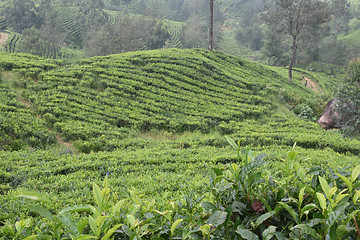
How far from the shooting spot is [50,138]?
714 cm

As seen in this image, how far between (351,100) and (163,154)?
5.75 metres

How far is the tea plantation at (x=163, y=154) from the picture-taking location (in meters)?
1.43

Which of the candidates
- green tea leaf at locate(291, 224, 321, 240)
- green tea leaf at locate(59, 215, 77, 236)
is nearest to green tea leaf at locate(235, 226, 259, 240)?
green tea leaf at locate(291, 224, 321, 240)

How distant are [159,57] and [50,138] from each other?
8.50 meters

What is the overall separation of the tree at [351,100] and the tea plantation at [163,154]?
75 cm

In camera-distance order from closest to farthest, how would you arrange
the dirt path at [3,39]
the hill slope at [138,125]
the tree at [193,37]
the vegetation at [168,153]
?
the vegetation at [168,153], the hill slope at [138,125], the dirt path at [3,39], the tree at [193,37]

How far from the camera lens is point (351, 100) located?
6879 millimetres

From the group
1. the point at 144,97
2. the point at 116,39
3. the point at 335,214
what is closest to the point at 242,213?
the point at 335,214

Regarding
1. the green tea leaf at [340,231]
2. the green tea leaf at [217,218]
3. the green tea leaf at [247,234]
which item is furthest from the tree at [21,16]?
the green tea leaf at [340,231]

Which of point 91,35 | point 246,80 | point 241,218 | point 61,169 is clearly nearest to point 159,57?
point 246,80

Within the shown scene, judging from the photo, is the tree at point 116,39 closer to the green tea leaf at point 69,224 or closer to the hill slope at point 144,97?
the hill slope at point 144,97

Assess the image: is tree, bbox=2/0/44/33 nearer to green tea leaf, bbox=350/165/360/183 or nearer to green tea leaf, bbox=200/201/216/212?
green tea leaf, bbox=200/201/216/212

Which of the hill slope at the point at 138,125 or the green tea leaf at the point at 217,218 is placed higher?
the green tea leaf at the point at 217,218

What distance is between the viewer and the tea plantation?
143 cm
